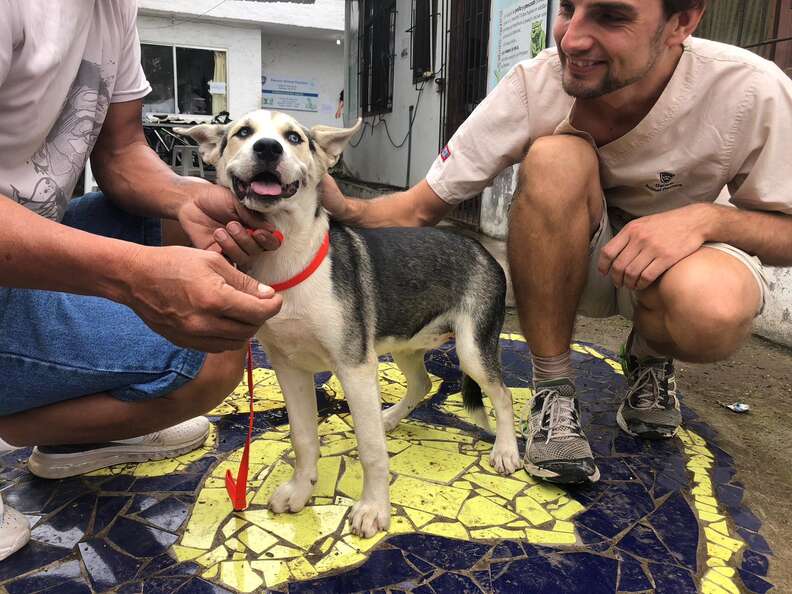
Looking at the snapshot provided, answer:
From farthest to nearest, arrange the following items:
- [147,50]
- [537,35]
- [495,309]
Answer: [147,50], [537,35], [495,309]

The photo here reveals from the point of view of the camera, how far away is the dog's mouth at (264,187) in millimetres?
1837

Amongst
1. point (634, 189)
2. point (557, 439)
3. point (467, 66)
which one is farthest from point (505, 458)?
point (467, 66)

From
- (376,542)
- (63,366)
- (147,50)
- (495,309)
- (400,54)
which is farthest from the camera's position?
(147,50)

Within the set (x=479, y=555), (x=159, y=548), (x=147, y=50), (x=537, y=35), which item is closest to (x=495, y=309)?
(x=479, y=555)

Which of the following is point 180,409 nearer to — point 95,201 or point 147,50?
point 95,201

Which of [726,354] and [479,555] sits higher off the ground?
[726,354]

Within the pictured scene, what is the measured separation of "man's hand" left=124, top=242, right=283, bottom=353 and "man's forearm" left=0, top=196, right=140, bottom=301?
4cm

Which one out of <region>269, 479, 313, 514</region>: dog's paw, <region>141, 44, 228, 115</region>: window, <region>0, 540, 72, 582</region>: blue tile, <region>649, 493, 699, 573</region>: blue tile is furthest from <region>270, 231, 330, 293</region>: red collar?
<region>141, 44, 228, 115</region>: window

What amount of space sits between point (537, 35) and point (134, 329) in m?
4.99

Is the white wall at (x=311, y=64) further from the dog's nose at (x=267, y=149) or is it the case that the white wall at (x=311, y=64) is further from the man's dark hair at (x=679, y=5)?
the dog's nose at (x=267, y=149)

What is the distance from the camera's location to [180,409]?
2.09 metres

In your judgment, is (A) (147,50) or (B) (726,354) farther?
(A) (147,50)

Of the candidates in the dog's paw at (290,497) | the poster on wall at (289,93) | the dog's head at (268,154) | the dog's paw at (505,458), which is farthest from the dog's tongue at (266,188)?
the poster on wall at (289,93)

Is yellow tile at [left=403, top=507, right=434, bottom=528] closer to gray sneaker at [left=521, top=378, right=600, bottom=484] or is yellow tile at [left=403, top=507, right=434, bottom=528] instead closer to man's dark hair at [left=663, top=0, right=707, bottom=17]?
gray sneaker at [left=521, top=378, right=600, bottom=484]
